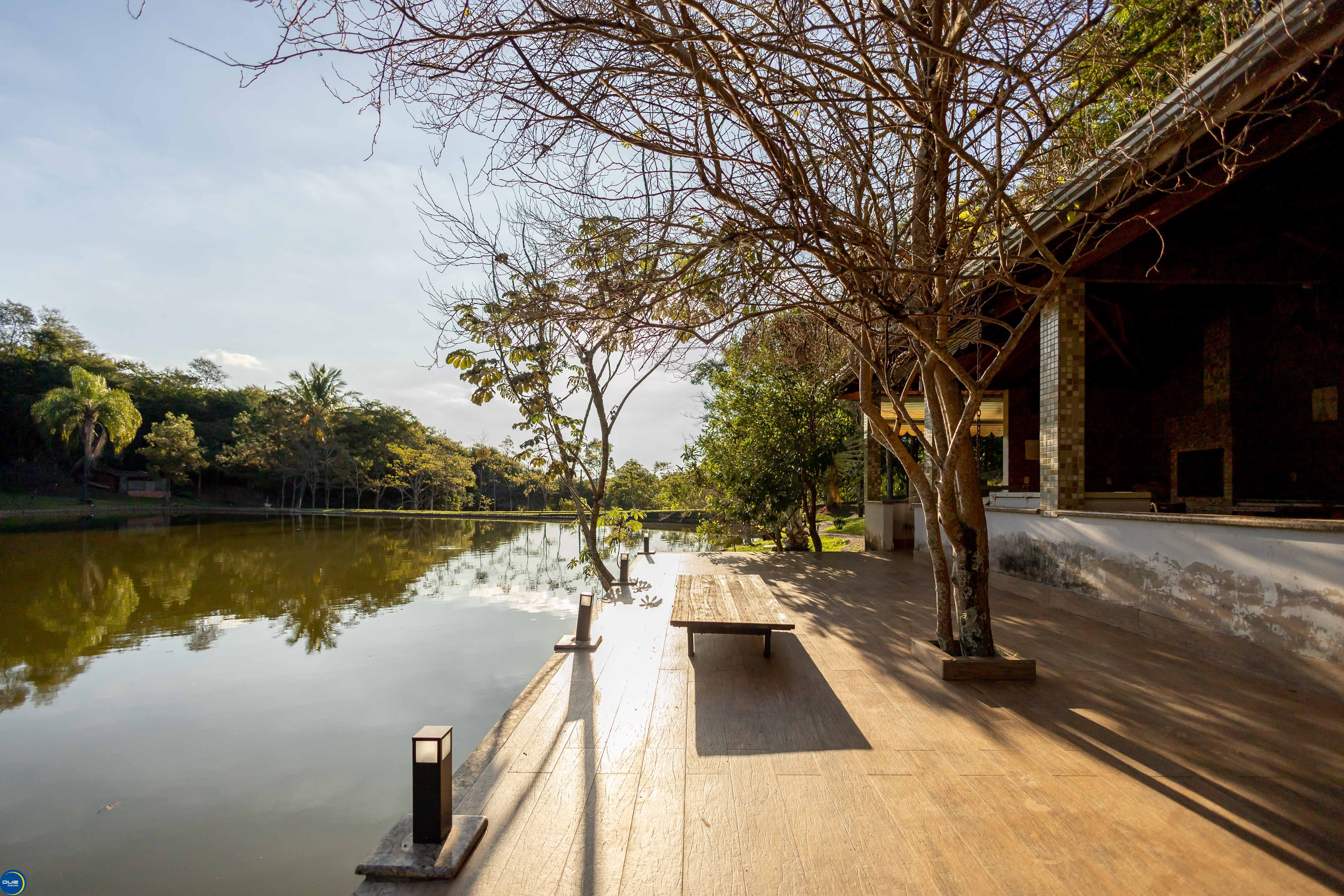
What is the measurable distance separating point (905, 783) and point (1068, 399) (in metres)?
4.87

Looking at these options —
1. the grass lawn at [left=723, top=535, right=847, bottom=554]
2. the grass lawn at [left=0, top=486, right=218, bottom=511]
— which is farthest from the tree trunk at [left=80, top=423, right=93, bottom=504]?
the grass lawn at [left=723, top=535, right=847, bottom=554]

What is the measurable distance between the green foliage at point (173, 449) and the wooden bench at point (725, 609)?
1566 inches

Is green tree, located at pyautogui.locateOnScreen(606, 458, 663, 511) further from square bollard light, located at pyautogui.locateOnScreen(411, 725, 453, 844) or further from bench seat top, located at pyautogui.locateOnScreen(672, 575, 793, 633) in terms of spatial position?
square bollard light, located at pyautogui.locateOnScreen(411, 725, 453, 844)

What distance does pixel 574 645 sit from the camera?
4.48 m

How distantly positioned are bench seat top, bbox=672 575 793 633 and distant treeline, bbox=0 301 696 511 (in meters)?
25.4

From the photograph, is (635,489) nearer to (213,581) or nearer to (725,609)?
(213,581)

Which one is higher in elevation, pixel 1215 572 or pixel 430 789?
pixel 1215 572

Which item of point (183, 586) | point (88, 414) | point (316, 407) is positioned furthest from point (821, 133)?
point (88, 414)

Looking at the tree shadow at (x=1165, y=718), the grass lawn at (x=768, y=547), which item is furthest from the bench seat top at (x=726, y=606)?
the grass lawn at (x=768, y=547)

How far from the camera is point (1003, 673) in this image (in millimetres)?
3666

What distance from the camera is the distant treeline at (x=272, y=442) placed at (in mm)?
34125

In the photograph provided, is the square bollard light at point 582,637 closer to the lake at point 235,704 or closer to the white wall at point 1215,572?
the lake at point 235,704

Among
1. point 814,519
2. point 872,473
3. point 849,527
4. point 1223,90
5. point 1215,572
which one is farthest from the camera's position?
point 849,527

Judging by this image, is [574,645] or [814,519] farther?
[814,519]
